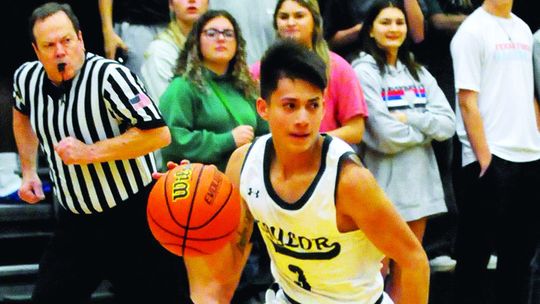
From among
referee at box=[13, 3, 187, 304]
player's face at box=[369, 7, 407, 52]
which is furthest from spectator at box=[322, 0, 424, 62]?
referee at box=[13, 3, 187, 304]

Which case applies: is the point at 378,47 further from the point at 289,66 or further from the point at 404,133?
the point at 289,66

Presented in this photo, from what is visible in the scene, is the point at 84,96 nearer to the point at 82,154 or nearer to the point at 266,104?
the point at 82,154

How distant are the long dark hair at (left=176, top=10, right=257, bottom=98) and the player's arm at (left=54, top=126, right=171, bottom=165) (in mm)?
757

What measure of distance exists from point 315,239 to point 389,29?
2.41m

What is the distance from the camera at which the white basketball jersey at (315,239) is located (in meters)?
3.76

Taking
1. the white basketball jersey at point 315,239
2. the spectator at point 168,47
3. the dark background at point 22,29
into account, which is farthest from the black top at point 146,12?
the white basketball jersey at point 315,239

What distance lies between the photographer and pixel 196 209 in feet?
13.3

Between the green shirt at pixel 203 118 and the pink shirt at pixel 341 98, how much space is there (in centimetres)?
25

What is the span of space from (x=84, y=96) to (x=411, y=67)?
6.55ft

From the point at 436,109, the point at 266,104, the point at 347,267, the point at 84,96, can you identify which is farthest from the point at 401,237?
the point at 436,109

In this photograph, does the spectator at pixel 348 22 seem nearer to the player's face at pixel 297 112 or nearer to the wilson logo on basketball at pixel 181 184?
the wilson logo on basketball at pixel 181 184

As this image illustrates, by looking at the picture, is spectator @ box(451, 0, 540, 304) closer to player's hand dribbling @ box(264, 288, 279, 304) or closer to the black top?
the black top

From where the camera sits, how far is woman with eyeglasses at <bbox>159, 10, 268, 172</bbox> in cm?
546

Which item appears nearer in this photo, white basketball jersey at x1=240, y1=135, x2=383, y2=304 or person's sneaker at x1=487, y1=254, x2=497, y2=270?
white basketball jersey at x1=240, y1=135, x2=383, y2=304
